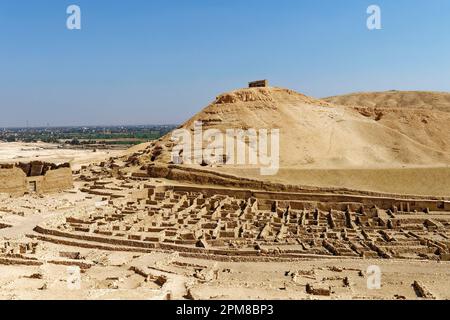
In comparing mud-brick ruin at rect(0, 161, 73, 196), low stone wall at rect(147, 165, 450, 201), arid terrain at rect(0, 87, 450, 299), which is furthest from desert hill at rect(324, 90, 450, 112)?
mud-brick ruin at rect(0, 161, 73, 196)

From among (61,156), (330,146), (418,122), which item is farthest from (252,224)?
(61,156)

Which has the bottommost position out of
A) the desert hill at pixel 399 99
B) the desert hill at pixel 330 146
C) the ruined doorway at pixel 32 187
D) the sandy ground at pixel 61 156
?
the sandy ground at pixel 61 156

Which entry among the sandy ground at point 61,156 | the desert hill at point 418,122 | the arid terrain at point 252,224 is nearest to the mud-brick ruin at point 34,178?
the arid terrain at point 252,224

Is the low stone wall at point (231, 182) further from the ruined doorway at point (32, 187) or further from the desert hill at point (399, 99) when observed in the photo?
the desert hill at point (399, 99)

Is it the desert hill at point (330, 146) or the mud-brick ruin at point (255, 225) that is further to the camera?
the desert hill at point (330, 146)

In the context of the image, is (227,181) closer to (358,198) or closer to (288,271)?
(358,198)

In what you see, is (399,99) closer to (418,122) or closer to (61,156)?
(418,122)

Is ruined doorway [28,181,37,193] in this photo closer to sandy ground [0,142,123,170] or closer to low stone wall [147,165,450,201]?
low stone wall [147,165,450,201]
